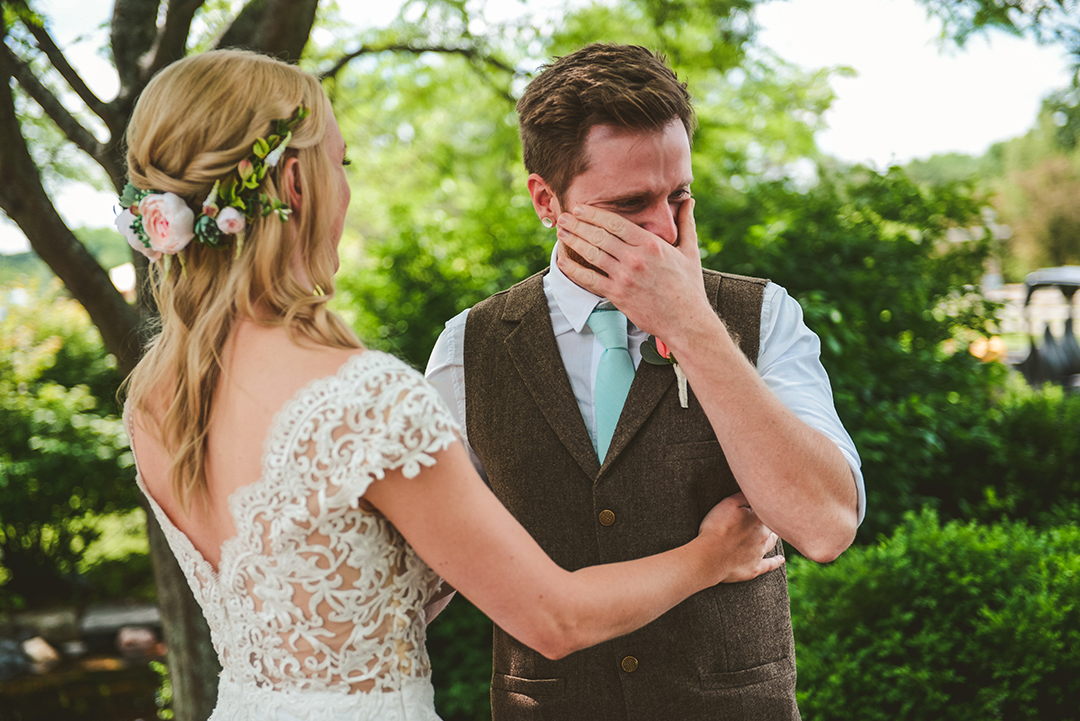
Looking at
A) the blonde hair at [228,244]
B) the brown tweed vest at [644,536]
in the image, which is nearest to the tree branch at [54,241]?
the blonde hair at [228,244]

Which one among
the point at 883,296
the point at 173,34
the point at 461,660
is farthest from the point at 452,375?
the point at 883,296

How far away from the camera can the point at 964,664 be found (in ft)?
9.72

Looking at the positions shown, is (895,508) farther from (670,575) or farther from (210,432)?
(210,432)

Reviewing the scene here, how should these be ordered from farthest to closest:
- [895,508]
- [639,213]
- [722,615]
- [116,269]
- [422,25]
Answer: [116,269] → [422,25] → [895,508] → [639,213] → [722,615]

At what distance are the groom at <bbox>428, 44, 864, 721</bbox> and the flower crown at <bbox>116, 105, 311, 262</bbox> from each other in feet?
2.10

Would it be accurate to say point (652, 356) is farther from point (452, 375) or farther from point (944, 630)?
point (944, 630)

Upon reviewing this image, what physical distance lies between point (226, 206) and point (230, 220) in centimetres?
4

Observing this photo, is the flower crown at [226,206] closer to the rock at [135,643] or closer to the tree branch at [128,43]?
the tree branch at [128,43]

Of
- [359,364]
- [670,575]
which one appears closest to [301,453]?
[359,364]

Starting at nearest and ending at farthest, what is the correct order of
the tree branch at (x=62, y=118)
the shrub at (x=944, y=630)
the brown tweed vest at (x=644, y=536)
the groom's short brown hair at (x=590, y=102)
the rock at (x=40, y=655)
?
the brown tweed vest at (x=644, y=536), the groom's short brown hair at (x=590, y=102), the shrub at (x=944, y=630), the tree branch at (x=62, y=118), the rock at (x=40, y=655)

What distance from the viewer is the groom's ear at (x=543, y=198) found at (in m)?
2.09

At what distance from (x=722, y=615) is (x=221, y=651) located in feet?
3.50

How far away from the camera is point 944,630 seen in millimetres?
3000

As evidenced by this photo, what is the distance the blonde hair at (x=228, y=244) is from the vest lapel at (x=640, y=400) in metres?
0.64
